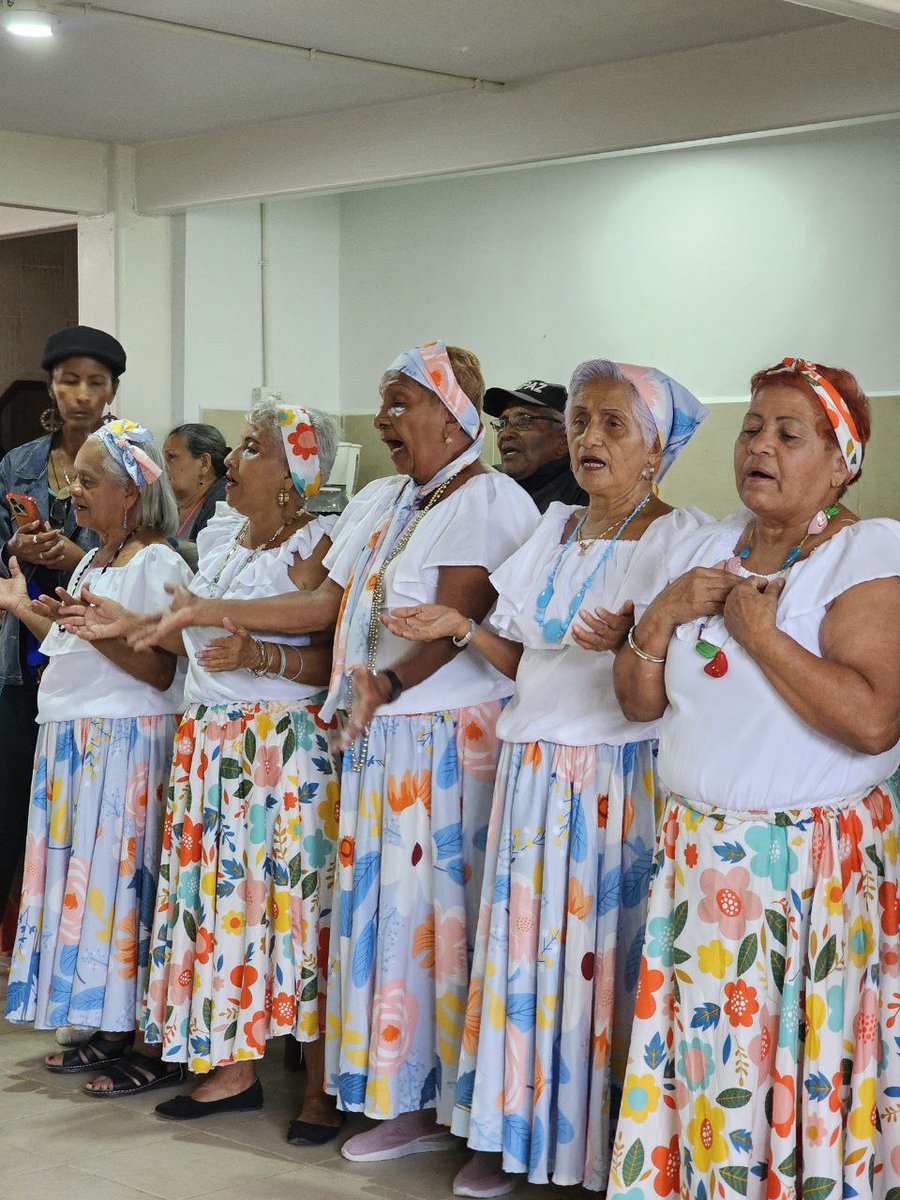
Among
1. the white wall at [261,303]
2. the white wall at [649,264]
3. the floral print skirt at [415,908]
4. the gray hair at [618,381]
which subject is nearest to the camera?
the gray hair at [618,381]

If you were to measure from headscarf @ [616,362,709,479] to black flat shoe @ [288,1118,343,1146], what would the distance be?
182 centimetres

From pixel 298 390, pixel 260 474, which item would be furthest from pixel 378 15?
pixel 298 390

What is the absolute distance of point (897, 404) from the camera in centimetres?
606

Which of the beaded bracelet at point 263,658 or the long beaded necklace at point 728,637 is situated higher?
the long beaded necklace at point 728,637

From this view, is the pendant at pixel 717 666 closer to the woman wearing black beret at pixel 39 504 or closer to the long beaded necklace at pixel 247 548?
the long beaded necklace at pixel 247 548

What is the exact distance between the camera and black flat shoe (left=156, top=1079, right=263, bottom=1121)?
161 inches

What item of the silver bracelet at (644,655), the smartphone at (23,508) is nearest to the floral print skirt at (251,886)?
the smartphone at (23,508)

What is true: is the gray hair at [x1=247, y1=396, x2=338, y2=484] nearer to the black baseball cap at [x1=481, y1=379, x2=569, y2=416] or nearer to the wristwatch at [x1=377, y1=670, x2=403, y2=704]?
the wristwatch at [x1=377, y1=670, x2=403, y2=704]

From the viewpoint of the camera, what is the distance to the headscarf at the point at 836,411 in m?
2.80

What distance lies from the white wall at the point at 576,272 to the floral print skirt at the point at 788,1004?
12.2 ft

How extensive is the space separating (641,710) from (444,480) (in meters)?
1.04

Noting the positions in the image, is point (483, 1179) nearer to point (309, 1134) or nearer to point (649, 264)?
point (309, 1134)

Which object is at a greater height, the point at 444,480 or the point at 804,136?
the point at 804,136

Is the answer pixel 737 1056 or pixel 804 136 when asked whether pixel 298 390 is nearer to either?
pixel 804 136
